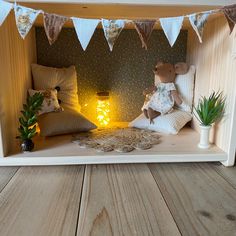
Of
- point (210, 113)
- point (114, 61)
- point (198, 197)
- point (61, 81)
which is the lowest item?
point (198, 197)

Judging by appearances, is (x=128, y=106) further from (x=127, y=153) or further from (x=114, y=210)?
(x=114, y=210)

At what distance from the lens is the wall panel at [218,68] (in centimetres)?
105

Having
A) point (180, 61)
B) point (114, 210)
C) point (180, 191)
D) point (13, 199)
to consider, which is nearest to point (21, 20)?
point (13, 199)

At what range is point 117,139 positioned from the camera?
125 cm

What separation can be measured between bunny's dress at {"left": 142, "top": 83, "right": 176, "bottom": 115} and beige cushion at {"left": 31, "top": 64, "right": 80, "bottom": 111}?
48 cm

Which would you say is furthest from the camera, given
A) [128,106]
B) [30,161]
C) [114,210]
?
[128,106]

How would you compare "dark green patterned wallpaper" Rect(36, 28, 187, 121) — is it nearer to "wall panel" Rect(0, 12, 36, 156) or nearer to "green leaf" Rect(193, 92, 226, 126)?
"wall panel" Rect(0, 12, 36, 156)

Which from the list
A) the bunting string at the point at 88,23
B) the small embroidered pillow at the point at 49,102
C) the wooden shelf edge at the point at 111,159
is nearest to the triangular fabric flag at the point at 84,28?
the bunting string at the point at 88,23

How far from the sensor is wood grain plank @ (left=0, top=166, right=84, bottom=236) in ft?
2.21

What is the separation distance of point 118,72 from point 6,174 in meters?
0.96

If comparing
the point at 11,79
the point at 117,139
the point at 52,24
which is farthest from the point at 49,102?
the point at 52,24

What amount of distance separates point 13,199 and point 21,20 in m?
0.63

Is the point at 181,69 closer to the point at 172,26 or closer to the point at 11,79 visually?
the point at 172,26

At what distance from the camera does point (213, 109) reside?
111 cm
